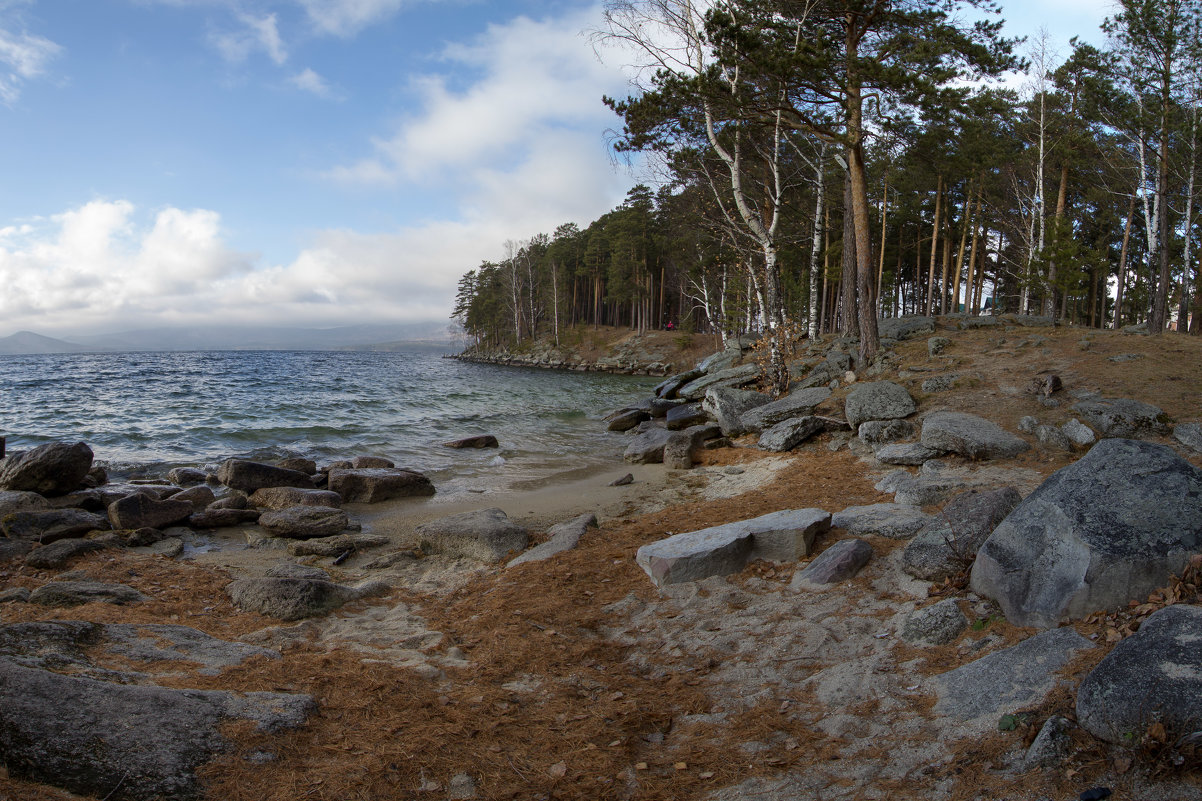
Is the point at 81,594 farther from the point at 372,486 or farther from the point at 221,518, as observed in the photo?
the point at 372,486

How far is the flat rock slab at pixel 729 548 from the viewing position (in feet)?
17.7

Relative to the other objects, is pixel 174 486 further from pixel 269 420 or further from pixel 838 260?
pixel 838 260

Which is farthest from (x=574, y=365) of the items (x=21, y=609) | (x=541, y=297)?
(x=21, y=609)

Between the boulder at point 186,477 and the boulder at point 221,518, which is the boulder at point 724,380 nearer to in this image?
the boulder at point 221,518

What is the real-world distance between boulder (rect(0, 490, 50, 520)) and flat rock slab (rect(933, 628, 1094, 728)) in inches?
409

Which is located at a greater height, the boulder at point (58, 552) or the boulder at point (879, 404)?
the boulder at point (879, 404)

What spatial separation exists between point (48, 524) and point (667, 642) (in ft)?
26.4

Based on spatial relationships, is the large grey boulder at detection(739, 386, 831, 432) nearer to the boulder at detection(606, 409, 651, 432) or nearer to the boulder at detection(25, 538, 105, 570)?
the boulder at detection(606, 409, 651, 432)

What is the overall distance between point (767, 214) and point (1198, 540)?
81.2 ft

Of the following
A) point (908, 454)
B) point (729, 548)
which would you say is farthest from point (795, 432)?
point (729, 548)

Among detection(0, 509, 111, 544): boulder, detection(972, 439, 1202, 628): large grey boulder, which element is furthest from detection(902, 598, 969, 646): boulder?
detection(0, 509, 111, 544): boulder

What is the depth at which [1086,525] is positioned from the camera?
147 inches

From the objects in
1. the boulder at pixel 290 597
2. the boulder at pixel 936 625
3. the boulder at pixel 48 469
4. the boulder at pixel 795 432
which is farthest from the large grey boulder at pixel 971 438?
the boulder at pixel 48 469

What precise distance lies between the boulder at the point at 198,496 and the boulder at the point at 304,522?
1.54 meters
